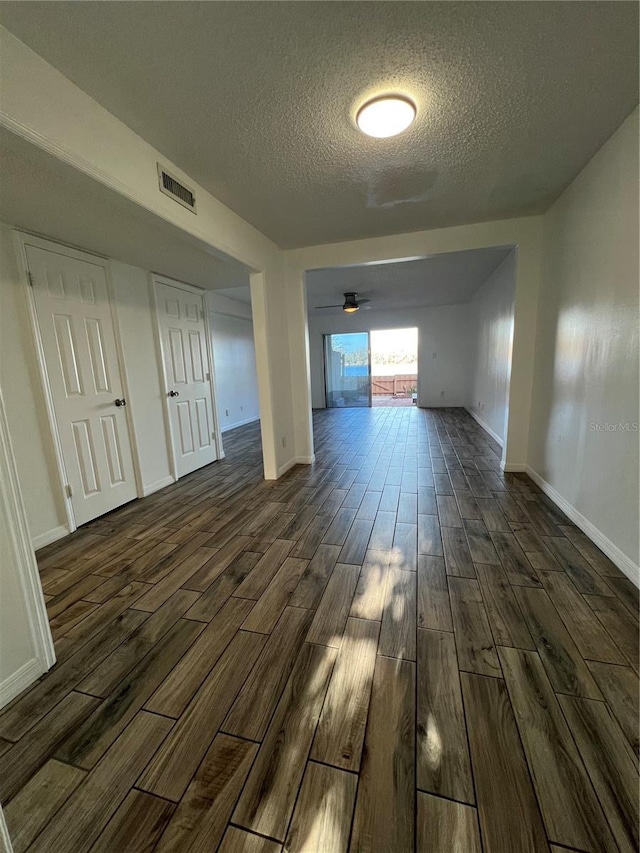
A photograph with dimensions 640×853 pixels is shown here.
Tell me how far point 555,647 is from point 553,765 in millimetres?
517

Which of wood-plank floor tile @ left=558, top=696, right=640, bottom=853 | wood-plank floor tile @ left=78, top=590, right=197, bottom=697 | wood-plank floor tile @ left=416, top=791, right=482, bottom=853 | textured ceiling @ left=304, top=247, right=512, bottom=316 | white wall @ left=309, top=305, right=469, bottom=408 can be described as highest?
textured ceiling @ left=304, top=247, right=512, bottom=316

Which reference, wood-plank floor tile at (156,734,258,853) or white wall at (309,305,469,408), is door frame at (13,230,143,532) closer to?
wood-plank floor tile at (156,734,258,853)

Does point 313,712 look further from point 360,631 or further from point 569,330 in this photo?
point 569,330

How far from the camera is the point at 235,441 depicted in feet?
18.7

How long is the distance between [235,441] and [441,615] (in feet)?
15.2

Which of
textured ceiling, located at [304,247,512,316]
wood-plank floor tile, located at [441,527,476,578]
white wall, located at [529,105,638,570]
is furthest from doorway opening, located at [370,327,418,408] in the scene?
wood-plank floor tile, located at [441,527,476,578]

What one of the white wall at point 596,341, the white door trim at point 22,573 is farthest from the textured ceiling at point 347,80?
the white door trim at point 22,573

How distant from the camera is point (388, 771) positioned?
0.99 meters

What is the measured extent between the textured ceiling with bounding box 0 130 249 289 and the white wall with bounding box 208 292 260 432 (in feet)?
8.74

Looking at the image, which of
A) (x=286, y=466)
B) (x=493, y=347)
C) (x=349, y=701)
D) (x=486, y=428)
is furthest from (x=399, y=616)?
(x=493, y=347)

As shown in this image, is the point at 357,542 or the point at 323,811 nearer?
the point at 323,811

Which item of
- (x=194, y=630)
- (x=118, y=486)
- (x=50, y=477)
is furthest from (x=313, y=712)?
(x=118, y=486)

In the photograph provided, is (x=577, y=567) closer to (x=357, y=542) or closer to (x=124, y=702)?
(x=357, y=542)

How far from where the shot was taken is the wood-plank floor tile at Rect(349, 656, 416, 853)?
33.6 inches
